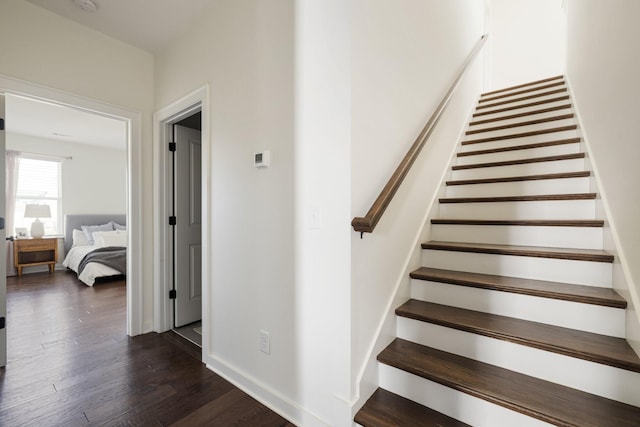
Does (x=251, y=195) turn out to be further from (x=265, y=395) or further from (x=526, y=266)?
(x=526, y=266)

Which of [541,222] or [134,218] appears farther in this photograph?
[134,218]

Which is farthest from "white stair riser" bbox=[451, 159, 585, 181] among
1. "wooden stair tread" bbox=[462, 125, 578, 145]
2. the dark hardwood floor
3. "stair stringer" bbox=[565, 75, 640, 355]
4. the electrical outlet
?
the dark hardwood floor

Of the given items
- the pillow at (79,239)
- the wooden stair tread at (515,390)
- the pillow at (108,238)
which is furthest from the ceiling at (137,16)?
the pillow at (79,239)

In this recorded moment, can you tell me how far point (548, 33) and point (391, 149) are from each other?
511 centimetres

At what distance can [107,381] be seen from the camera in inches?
76.0

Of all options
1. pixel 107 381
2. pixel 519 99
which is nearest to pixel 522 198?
pixel 519 99

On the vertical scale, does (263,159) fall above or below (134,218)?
above

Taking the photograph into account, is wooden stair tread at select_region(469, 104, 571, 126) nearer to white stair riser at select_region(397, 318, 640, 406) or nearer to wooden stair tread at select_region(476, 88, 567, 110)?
wooden stair tread at select_region(476, 88, 567, 110)

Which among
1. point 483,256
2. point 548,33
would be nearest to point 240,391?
point 483,256

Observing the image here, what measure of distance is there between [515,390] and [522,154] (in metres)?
1.99

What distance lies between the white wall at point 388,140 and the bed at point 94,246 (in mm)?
4918

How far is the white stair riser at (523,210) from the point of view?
183 cm

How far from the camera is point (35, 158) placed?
18.2 feet

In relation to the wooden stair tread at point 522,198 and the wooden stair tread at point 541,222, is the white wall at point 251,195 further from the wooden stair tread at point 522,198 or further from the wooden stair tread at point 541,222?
the wooden stair tread at point 522,198
